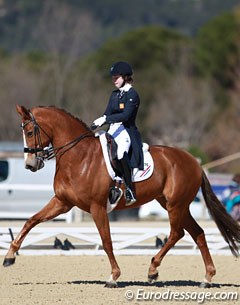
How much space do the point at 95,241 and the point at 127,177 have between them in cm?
428

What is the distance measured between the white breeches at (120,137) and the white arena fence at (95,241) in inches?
157

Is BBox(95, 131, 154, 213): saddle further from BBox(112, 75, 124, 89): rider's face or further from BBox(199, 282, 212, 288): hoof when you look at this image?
BBox(199, 282, 212, 288): hoof

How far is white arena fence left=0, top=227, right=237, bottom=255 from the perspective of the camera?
14297 mm

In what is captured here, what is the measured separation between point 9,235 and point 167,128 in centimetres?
3623

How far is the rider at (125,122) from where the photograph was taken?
10508mm

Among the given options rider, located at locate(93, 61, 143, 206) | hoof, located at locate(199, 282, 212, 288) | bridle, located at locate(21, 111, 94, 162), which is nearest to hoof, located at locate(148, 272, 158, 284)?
hoof, located at locate(199, 282, 212, 288)

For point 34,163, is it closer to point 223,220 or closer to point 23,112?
point 23,112

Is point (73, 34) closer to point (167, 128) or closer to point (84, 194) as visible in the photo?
point (167, 128)

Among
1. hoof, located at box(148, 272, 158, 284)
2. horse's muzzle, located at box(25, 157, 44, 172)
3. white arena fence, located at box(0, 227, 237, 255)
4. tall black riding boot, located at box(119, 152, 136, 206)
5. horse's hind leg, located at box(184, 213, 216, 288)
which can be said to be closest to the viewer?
horse's muzzle, located at box(25, 157, 44, 172)

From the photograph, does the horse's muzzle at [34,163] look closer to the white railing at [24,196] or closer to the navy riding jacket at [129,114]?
the navy riding jacket at [129,114]

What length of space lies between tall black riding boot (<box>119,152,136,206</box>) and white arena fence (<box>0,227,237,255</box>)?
3886 millimetres

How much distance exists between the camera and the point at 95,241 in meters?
14.7

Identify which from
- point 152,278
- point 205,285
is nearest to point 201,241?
point 205,285

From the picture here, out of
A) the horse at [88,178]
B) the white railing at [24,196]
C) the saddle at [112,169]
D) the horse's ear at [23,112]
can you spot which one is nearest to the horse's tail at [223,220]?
the horse at [88,178]
